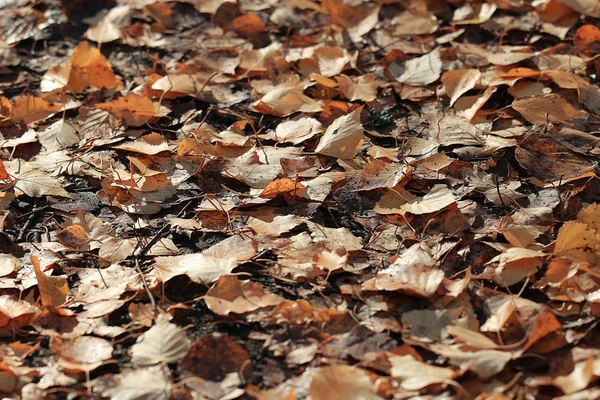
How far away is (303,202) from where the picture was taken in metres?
1.80

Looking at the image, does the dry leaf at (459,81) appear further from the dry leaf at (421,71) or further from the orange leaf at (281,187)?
the orange leaf at (281,187)

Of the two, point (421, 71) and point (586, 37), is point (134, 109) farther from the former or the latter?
point (586, 37)

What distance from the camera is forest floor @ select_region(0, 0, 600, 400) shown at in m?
1.37

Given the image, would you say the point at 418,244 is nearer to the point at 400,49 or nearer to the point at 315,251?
the point at 315,251

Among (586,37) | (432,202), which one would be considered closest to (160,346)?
(432,202)

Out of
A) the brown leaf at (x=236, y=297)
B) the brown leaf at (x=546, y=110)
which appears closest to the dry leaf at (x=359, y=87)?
the brown leaf at (x=546, y=110)

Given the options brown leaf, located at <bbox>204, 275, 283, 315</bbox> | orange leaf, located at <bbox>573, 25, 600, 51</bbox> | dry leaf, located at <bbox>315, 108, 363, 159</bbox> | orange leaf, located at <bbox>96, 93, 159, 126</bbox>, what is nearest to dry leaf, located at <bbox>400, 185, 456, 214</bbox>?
dry leaf, located at <bbox>315, 108, 363, 159</bbox>

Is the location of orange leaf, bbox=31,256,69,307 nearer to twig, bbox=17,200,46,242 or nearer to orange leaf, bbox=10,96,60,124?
twig, bbox=17,200,46,242

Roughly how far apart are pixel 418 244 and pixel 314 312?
0.98ft

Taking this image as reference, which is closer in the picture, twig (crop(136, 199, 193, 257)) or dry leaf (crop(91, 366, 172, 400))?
dry leaf (crop(91, 366, 172, 400))

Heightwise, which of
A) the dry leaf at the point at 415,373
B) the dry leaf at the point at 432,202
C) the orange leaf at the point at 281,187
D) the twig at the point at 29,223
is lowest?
the dry leaf at the point at 415,373

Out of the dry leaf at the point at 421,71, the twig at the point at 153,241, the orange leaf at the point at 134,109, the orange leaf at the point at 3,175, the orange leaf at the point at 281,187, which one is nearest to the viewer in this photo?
the twig at the point at 153,241

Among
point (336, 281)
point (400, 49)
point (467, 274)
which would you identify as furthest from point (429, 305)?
point (400, 49)

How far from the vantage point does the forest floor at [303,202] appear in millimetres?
1374
